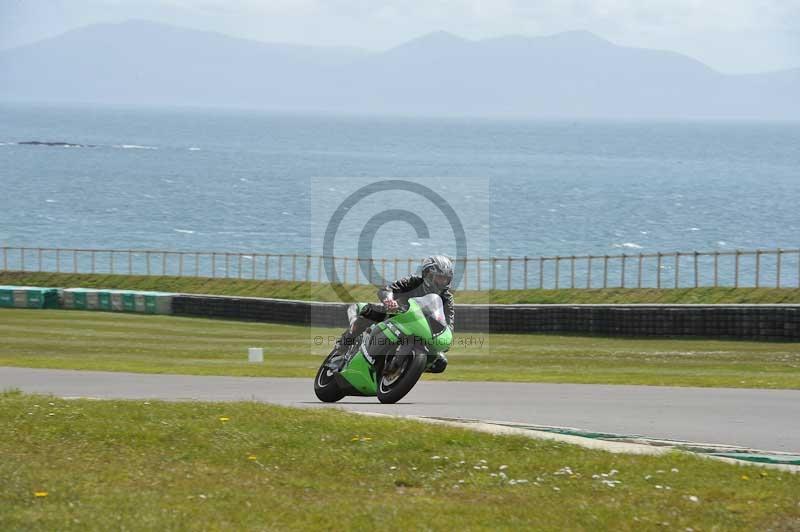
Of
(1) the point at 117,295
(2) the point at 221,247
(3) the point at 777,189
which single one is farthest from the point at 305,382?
(3) the point at 777,189

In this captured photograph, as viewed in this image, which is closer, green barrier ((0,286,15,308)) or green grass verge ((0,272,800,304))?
green grass verge ((0,272,800,304))

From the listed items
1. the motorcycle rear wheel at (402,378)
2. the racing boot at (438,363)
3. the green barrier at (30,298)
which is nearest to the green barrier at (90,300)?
the green barrier at (30,298)

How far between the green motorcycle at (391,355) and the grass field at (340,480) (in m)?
1.60

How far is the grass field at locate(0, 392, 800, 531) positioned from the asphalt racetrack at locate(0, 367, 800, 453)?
2494 mm

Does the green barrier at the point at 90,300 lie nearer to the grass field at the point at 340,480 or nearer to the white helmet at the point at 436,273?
the white helmet at the point at 436,273

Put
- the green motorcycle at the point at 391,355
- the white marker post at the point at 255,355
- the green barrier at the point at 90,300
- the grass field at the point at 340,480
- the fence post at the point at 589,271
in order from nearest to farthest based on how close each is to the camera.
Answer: the grass field at the point at 340,480 < the green motorcycle at the point at 391,355 < the white marker post at the point at 255,355 < the fence post at the point at 589,271 < the green barrier at the point at 90,300

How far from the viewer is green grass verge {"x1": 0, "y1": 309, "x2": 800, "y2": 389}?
25.8 metres

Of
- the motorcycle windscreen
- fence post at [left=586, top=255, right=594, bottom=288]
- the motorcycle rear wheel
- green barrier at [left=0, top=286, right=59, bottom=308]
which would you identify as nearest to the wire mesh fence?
fence post at [left=586, top=255, right=594, bottom=288]

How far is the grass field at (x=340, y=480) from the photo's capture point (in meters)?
9.74

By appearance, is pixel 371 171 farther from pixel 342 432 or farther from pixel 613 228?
pixel 342 432

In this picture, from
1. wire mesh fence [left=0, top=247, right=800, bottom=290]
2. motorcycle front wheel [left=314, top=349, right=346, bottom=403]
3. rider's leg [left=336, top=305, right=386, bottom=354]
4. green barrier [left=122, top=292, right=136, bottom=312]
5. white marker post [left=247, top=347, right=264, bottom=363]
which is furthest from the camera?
wire mesh fence [left=0, top=247, right=800, bottom=290]

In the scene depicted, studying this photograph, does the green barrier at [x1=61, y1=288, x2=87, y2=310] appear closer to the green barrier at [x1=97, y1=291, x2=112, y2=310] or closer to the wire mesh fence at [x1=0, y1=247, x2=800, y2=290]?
the green barrier at [x1=97, y1=291, x2=112, y2=310]

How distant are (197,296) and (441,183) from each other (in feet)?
416

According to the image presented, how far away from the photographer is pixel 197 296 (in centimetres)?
4834
